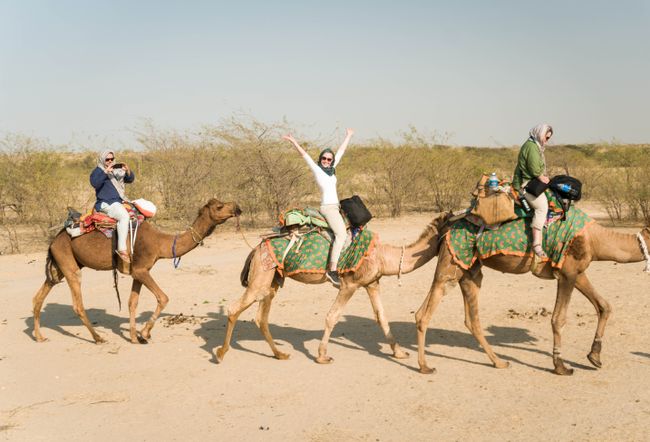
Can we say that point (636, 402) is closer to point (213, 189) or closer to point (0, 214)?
point (213, 189)

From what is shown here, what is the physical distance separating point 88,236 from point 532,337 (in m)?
6.19

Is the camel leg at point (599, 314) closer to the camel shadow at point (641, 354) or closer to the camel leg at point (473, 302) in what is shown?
the camel shadow at point (641, 354)

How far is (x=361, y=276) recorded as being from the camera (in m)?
7.57

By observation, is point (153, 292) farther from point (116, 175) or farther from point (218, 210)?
point (116, 175)

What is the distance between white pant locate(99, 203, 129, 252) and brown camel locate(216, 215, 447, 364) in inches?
79.0

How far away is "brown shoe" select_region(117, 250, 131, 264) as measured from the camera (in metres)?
8.84

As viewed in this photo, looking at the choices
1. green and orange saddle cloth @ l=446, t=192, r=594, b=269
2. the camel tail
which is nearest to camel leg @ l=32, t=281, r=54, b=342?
the camel tail

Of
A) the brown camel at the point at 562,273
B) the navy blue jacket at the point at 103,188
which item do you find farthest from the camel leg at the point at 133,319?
the brown camel at the point at 562,273

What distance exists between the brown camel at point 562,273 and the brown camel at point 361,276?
11.1 inches

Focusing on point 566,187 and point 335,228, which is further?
point 335,228

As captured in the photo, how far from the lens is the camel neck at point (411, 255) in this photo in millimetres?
7531

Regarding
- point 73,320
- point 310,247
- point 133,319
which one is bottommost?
point 73,320

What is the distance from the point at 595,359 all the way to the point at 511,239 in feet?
5.40

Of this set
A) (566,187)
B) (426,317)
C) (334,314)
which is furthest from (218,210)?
(566,187)
